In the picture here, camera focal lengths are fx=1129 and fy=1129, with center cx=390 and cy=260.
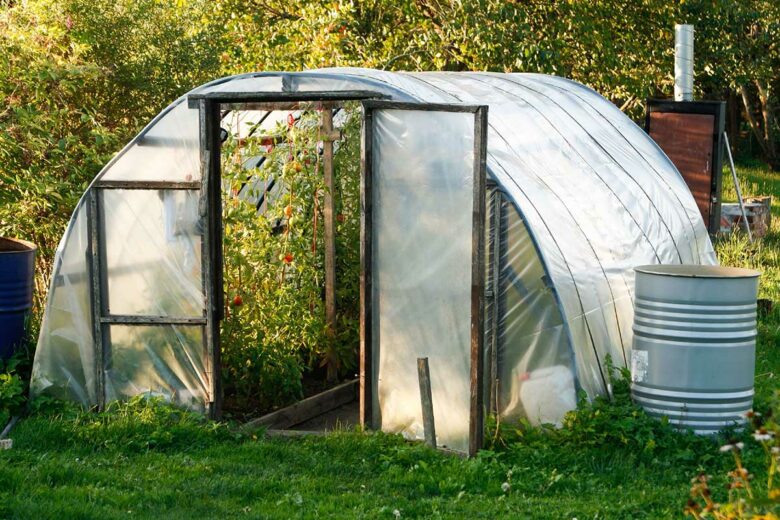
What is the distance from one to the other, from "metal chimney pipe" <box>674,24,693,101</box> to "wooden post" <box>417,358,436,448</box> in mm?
7592

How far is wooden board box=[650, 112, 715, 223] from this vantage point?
1291 cm

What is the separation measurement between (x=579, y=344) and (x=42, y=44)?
575 centimetres

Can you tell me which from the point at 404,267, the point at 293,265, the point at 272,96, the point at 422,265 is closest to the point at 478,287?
the point at 422,265

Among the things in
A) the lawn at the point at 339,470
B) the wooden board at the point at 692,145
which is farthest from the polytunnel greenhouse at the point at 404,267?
the wooden board at the point at 692,145

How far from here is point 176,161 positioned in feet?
24.7

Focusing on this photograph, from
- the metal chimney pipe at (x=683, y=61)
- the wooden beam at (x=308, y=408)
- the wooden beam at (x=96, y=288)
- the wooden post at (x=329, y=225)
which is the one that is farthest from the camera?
the metal chimney pipe at (x=683, y=61)

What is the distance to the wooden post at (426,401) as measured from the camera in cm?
690

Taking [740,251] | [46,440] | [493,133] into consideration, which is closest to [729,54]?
[740,251]

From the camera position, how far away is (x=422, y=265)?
7059mm

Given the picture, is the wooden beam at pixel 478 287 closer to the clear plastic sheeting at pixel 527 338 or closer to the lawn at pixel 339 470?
the lawn at pixel 339 470

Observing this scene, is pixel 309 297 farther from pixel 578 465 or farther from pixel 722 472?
pixel 722 472

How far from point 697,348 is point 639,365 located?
0.39m

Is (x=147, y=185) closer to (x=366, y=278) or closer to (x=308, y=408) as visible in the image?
(x=366, y=278)

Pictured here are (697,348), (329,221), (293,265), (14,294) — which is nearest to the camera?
(697,348)
